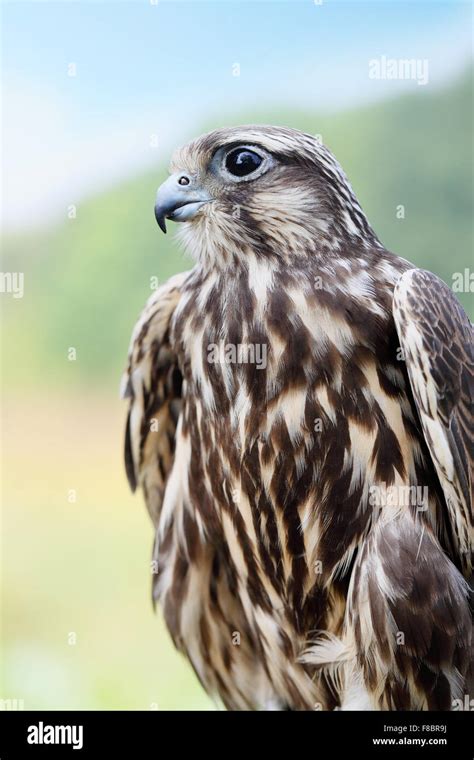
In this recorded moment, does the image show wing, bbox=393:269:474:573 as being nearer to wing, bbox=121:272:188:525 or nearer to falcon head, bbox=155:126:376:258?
falcon head, bbox=155:126:376:258

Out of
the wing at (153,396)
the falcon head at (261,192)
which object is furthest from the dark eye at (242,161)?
the wing at (153,396)

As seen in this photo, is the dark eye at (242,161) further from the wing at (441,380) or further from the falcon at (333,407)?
the wing at (441,380)

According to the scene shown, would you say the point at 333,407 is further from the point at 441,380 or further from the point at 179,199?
the point at 179,199

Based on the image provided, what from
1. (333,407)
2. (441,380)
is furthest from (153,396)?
(441,380)

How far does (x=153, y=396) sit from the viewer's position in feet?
6.81

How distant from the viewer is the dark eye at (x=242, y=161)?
1.71 metres

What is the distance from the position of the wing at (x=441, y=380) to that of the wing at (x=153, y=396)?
60 centimetres

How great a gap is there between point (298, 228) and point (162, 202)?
296 millimetres

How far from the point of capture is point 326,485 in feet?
5.69

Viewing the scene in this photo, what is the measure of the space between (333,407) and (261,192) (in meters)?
0.49

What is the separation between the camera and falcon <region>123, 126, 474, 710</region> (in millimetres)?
1674
